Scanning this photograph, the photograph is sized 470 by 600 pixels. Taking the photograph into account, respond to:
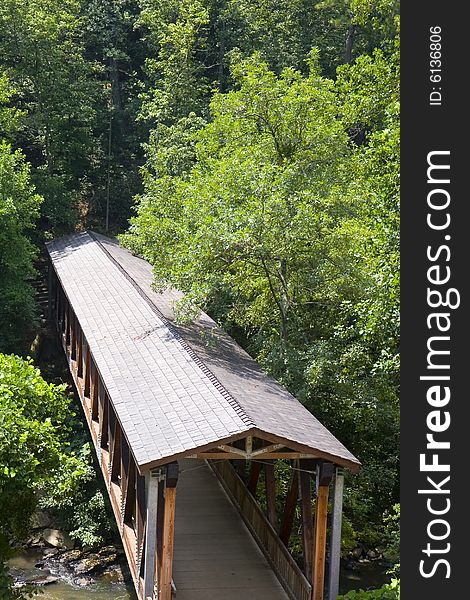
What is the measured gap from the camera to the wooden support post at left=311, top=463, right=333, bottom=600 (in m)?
11.0

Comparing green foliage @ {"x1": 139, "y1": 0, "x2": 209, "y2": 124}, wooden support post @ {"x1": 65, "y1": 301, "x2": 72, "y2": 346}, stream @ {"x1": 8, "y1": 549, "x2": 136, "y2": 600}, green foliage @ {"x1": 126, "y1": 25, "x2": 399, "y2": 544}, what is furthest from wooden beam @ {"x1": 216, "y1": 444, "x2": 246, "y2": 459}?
green foliage @ {"x1": 139, "y1": 0, "x2": 209, "y2": 124}

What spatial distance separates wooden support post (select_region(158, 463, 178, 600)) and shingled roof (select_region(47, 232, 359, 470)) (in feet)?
1.04

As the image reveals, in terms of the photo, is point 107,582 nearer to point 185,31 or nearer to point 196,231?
point 196,231

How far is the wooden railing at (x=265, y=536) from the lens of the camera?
454 inches

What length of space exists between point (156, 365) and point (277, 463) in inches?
148

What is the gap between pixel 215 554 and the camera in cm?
1297

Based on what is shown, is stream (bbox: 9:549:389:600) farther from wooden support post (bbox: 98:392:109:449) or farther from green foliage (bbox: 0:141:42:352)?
green foliage (bbox: 0:141:42:352)

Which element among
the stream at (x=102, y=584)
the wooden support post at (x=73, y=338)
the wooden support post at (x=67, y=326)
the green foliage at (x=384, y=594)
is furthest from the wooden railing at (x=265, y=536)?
the wooden support post at (x=67, y=326)

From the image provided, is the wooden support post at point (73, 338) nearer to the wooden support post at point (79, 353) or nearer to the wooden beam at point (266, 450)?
the wooden support post at point (79, 353)

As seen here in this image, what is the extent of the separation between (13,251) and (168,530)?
15.0 m

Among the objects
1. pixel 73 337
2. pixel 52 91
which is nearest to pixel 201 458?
pixel 73 337

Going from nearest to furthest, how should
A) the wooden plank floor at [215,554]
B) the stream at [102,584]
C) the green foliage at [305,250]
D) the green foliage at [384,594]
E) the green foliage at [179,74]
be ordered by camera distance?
the green foliage at [384,594] < the wooden plank floor at [215,554] < the green foliage at [305,250] < the stream at [102,584] < the green foliage at [179,74]

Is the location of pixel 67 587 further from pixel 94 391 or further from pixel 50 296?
pixel 50 296

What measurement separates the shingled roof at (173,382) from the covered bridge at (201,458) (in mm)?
30
